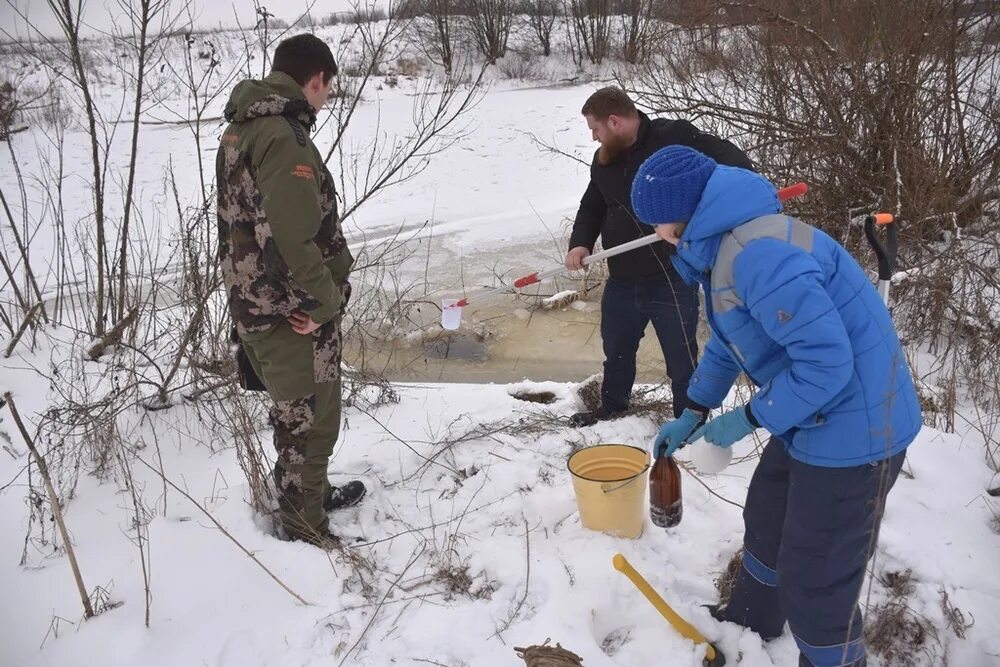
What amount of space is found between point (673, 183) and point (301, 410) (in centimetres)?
155

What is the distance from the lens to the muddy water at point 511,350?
5.16 meters

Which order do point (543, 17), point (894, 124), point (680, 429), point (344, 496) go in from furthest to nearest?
point (543, 17), point (894, 124), point (344, 496), point (680, 429)

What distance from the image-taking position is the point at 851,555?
1.73 m

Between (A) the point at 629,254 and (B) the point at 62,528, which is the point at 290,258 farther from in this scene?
(A) the point at 629,254

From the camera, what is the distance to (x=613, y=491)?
8.14 feet

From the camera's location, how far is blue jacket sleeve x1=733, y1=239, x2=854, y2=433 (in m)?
1.53

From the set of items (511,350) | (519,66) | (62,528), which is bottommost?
(511,350)

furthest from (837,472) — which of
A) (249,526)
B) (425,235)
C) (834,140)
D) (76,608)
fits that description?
(425,235)

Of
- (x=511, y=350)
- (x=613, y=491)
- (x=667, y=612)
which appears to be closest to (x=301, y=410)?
(x=613, y=491)

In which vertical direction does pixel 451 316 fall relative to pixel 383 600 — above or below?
above

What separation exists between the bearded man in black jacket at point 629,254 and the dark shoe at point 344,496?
115cm

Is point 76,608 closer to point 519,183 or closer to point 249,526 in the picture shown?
point 249,526

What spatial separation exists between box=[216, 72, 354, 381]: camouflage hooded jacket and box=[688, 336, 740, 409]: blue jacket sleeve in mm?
1240

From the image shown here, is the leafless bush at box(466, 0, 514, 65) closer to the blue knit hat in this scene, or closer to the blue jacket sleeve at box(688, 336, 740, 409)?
the blue jacket sleeve at box(688, 336, 740, 409)
